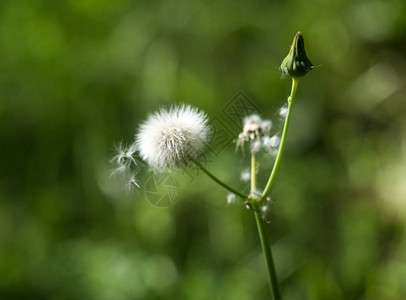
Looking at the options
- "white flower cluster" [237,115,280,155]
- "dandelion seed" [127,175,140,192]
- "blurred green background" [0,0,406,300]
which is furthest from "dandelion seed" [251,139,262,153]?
"blurred green background" [0,0,406,300]

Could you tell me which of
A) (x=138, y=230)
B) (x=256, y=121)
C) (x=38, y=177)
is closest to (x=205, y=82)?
(x=138, y=230)

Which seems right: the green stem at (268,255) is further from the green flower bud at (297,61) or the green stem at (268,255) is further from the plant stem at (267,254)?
the green flower bud at (297,61)

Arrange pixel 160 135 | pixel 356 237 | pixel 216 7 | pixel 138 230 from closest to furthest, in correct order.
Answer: pixel 160 135 < pixel 356 237 < pixel 138 230 < pixel 216 7

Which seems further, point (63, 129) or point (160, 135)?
point (63, 129)

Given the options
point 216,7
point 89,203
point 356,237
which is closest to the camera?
point 356,237

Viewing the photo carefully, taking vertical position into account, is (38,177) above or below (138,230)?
above

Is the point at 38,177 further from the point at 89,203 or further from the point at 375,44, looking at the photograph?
the point at 375,44

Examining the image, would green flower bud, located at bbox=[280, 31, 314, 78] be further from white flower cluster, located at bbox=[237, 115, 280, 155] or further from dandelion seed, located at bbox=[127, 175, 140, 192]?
dandelion seed, located at bbox=[127, 175, 140, 192]
